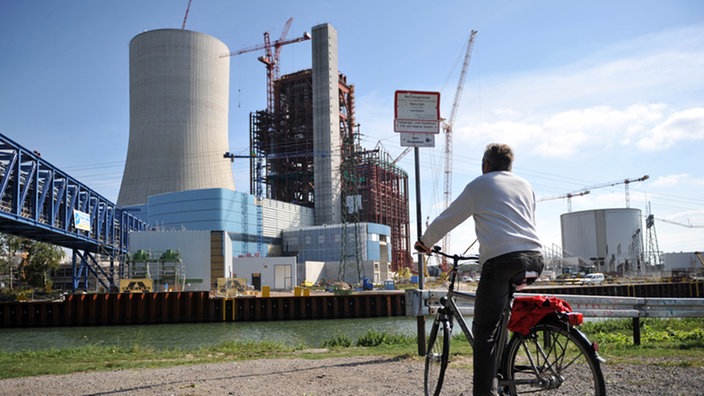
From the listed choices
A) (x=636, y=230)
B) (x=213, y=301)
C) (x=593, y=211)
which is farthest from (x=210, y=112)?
(x=636, y=230)

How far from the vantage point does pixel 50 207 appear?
3672 centimetres

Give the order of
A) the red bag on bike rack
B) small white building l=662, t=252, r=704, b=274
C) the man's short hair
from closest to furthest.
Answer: the red bag on bike rack → the man's short hair → small white building l=662, t=252, r=704, b=274

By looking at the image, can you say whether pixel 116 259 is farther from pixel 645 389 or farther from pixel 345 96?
pixel 645 389

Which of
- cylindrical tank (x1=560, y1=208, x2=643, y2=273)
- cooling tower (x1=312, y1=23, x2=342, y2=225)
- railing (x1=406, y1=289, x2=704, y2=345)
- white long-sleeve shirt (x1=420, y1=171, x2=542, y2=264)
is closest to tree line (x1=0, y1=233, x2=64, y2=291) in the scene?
cooling tower (x1=312, y1=23, x2=342, y2=225)

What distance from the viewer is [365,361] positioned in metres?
6.87

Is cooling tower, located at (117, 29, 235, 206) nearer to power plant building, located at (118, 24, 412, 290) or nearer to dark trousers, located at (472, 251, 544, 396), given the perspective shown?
power plant building, located at (118, 24, 412, 290)

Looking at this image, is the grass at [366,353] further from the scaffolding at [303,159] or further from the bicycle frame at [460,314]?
the scaffolding at [303,159]

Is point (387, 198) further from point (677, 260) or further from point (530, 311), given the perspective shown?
point (530, 311)

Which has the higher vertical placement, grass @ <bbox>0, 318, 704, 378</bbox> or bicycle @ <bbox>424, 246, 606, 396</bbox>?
bicycle @ <bbox>424, 246, 606, 396</bbox>

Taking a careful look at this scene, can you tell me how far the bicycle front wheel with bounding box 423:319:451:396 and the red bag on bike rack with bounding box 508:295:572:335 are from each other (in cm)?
83

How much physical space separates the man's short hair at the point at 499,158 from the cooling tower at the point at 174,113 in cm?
5436

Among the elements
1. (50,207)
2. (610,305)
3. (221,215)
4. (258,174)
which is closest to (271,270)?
(221,215)

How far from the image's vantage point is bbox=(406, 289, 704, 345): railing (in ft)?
23.7

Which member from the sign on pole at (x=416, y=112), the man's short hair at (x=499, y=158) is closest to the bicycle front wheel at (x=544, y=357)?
the man's short hair at (x=499, y=158)
